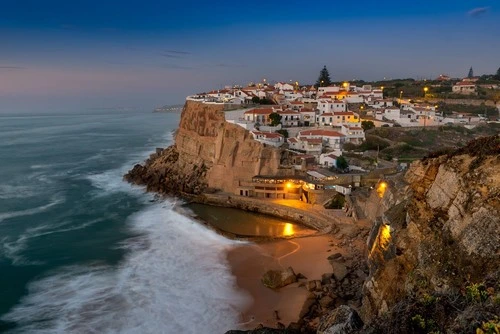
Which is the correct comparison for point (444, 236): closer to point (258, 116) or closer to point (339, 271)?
point (339, 271)

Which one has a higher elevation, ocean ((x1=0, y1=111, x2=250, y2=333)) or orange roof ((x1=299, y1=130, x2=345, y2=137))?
orange roof ((x1=299, y1=130, x2=345, y2=137))

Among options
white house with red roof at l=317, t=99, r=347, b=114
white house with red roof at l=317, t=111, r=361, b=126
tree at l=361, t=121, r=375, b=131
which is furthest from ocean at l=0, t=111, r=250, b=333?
white house with red roof at l=317, t=99, r=347, b=114

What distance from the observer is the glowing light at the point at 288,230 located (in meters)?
26.2

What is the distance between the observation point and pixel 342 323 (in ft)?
27.5

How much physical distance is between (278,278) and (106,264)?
969cm

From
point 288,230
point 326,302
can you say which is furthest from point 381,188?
point 326,302

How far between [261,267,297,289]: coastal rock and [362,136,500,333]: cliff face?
4.95 m

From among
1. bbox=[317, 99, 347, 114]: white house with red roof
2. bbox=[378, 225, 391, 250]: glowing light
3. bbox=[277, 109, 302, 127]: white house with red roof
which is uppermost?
bbox=[317, 99, 347, 114]: white house with red roof

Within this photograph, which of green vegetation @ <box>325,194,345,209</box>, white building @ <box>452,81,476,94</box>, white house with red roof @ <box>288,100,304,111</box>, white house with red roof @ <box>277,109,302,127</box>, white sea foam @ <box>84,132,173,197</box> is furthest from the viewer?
white building @ <box>452,81,476,94</box>

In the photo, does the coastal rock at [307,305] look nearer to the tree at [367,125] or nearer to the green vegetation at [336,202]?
the green vegetation at [336,202]

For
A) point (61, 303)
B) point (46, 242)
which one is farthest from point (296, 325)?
point (46, 242)

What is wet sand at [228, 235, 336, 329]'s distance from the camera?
16.7 m

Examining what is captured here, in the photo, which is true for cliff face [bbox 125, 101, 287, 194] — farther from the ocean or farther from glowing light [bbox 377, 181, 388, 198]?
glowing light [bbox 377, 181, 388, 198]

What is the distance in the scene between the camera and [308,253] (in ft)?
73.2
